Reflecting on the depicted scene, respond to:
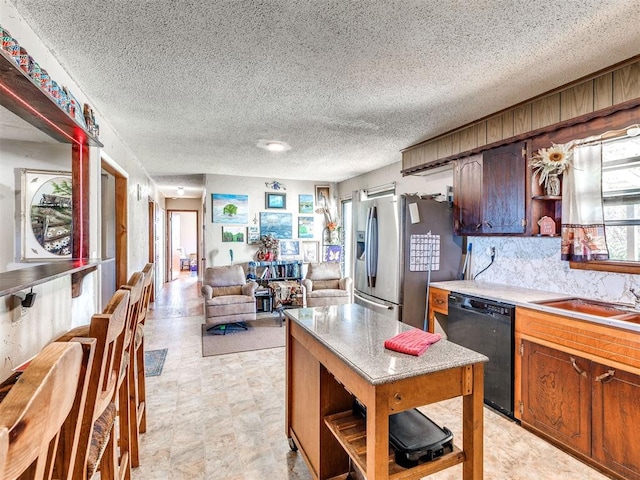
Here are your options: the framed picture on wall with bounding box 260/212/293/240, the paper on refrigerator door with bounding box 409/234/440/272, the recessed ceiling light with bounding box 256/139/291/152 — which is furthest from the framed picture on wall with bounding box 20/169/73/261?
the framed picture on wall with bounding box 260/212/293/240

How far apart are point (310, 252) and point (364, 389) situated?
549cm

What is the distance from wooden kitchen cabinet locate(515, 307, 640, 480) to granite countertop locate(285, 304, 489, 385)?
1089 millimetres

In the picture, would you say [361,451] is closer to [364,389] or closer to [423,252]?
[364,389]

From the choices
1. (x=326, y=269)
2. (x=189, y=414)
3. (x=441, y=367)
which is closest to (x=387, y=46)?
(x=441, y=367)

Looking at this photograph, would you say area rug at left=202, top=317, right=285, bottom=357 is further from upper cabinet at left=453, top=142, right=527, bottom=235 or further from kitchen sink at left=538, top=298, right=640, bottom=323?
kitchen sink at left=538, top=298, right=640, bottom=323

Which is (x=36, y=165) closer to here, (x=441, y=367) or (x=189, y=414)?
(x=189, y=414)

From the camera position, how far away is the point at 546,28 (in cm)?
170

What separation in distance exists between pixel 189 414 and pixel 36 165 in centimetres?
196

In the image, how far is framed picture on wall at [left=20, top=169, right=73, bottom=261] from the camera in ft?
5.50

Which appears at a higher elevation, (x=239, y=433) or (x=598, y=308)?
(x=598, y=308)

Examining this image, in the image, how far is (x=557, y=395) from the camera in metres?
2.14

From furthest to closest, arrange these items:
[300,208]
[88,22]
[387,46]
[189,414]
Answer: [300,208] → [189,414] → [387,46] → [88,22]

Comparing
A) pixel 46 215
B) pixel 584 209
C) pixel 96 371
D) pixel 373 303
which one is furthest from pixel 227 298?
pixel 584 209

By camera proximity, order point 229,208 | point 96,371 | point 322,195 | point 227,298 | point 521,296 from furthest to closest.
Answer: point 322,195 < point 229,208 < point 227,298 < point 521,296 < point 96,371
